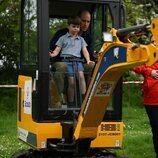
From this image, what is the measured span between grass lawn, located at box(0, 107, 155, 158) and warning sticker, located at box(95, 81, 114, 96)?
1.87 meters

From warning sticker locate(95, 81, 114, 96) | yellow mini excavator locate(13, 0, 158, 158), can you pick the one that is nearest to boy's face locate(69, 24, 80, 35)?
yellow mini excavator locate(13, 0, 158, 158)

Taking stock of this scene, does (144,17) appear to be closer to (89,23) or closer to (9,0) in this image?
(9,0)

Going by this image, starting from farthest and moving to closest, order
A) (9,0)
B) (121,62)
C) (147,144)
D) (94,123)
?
(9,0) → (147,144) → (94,123) → (121,62)

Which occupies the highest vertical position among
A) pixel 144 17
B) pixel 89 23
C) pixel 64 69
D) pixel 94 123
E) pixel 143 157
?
pixel 144 17

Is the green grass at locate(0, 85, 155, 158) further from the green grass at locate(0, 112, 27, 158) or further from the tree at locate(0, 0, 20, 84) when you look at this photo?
the tree at locate(0, 0, 20, 84)

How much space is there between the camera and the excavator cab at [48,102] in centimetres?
671

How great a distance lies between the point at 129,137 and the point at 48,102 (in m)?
3.85

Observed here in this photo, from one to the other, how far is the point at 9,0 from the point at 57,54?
9205 mm

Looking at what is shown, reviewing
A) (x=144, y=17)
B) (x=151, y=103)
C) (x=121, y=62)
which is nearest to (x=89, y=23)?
(x=151, y=103)

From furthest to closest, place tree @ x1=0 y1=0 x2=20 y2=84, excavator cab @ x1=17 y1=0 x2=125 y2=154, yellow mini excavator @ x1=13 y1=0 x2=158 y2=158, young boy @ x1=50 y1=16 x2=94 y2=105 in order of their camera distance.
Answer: tree @ x1=0 y1=0 x2=20 y2=84
young boy @ x1=50 y1=16 x2=94 y2=105
excavator cab @ x1=17 y1=0 x2=125 y2=154
yellow mini excavator @ x1=13 y1=0 x2=158 y2=158

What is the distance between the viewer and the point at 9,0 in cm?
1595

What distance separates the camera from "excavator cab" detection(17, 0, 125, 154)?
22.0ft

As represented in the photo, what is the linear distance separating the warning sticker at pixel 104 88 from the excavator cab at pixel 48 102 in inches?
4.8

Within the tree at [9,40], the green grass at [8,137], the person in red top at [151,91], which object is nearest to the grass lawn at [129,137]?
the green grass at [8,137]
